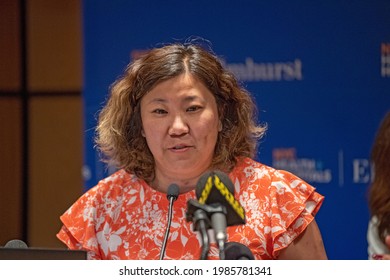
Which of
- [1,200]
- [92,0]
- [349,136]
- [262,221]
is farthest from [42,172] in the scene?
[262,221]

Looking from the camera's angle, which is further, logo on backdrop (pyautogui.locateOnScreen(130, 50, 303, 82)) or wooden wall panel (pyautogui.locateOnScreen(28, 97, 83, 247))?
wooden wall panel (pyautogui.locateOnScreen(28, 97, 83, 247))

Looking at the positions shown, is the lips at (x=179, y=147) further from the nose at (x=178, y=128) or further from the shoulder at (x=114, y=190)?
the shoulder at (x=114, y=190)

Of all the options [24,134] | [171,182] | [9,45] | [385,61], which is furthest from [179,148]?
[24,134]

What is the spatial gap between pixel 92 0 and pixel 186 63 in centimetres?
125

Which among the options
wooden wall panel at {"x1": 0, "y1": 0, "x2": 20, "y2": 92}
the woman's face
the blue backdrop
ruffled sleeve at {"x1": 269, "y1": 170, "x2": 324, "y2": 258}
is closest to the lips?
the woman's face

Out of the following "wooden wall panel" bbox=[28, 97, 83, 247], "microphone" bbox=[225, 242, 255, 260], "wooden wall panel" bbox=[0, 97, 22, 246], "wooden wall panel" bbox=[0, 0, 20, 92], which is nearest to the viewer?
"microphone" bbox=[225, 242, 255, 260]

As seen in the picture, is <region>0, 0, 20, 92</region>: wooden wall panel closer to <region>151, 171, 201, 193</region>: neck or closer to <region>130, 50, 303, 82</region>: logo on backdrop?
<region>130, 50, 303, 82</region>: logo on backdrop

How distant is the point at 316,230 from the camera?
9.02ft

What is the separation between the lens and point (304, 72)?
3.63 metres

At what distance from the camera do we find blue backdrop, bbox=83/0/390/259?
351cm

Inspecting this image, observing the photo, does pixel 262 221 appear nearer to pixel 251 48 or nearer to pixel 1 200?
pixel 251 48

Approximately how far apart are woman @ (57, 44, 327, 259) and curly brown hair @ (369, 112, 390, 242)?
399 millimetres

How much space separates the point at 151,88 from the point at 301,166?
1031 millimetres

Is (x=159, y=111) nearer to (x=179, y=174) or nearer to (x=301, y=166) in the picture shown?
(x=179, y=174)
